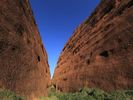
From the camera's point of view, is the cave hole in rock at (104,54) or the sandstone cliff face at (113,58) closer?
the sandstone cliff face at (113,58)

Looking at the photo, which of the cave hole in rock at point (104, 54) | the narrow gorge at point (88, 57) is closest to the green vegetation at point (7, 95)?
the narrow gorge at point (88, 57)

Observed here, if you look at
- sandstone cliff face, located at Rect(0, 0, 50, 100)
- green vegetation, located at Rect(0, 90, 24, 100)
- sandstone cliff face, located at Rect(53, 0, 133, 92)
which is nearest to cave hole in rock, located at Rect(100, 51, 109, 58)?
sandstone cliff face, located at Rect(53, 0, 133, 92)

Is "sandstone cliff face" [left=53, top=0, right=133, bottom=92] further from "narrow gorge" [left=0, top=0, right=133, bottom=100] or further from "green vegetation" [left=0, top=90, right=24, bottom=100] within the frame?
"green vegetation" [left=0, top=90, right=24, bottom=100]

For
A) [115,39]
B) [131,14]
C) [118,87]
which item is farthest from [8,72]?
[131,14]

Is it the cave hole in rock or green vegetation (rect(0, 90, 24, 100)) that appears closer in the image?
green vegetation (rect(0, 90, 24, 100))

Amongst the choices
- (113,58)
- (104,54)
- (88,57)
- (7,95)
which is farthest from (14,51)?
(88,57)

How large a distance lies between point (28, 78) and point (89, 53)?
831 cm

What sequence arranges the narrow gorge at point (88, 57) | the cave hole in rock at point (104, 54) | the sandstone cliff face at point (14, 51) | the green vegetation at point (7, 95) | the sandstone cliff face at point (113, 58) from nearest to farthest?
the green vegetation at point (7, 95)
the sandstone cliff face at point (14, 51)
the narrow gorge at point (88, 57)
the sandstone cliff face at point (113, 58)
the cave hole in rock at point (104, 54)

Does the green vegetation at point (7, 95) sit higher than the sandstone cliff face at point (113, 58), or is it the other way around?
the sandstone cliff face at point (113, 58)

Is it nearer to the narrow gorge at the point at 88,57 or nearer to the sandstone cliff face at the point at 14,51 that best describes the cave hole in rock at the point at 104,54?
the narrow gorge at the point at 88,57

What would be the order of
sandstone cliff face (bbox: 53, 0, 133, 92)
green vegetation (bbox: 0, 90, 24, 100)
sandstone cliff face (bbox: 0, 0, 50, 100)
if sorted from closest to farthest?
green vegetation (bbox: 0, 90, 24, 100) → sandstone cliff face (bbox: 0, 0, 50, 100) → sandstone cliff face (bbox: 53, 0, 133, 92)

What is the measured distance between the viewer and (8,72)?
31.1ft

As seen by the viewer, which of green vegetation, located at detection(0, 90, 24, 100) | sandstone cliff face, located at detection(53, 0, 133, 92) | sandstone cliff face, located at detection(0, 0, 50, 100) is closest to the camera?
green vegetation, located at detection(0, 90, 24, 100)

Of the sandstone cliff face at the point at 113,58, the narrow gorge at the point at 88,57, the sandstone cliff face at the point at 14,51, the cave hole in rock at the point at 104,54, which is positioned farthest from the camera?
the cave hole in rock at the point at 104,54
